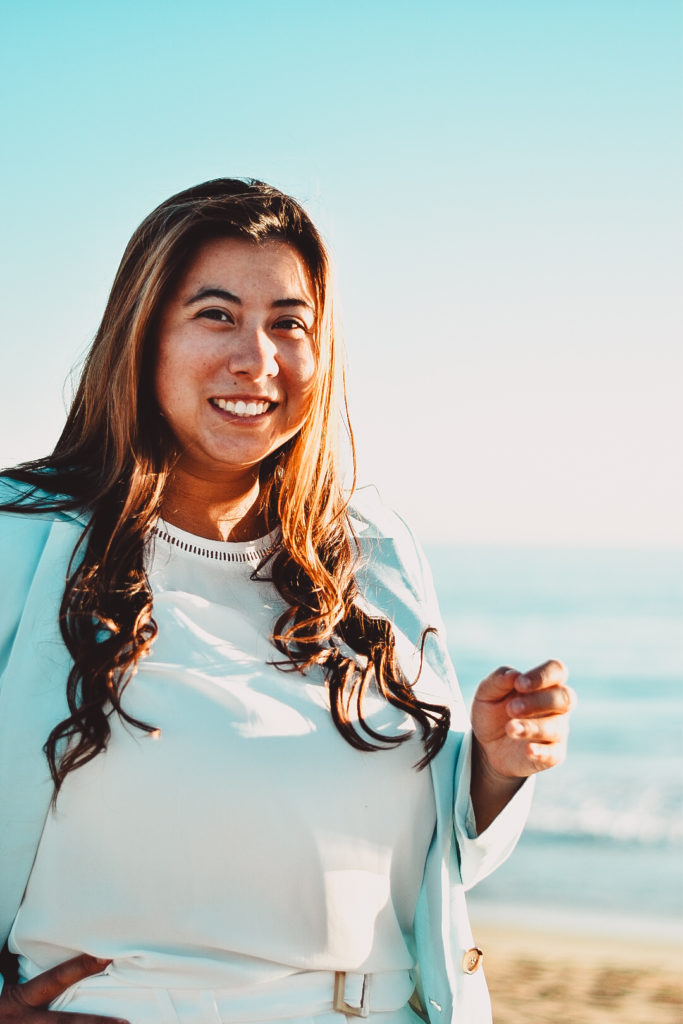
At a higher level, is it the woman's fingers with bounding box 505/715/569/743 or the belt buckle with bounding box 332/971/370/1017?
the woman's fingers with bounding box 505/715/569/743

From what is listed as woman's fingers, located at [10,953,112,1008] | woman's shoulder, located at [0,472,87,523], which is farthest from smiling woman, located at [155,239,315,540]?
woman's fingers, located at [10,953,112,1008]

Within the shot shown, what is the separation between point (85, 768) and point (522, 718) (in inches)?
33.5

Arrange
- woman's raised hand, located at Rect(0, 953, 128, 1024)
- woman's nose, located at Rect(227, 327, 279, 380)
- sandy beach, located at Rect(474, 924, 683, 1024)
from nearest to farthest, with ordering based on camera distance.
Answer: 1. woman's raised hand, located at Rect(0, 953, 128, 1024)
2. woman's nose, located at Rect(227, 327, 279, 380)
3. sandy beach, located at Rect(474, 924, 683, 1024)

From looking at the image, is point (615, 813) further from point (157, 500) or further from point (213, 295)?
point (213, 295)

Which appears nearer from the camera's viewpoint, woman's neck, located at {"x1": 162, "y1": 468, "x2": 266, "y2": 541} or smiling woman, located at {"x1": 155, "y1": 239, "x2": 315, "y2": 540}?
smiling woman, located at {"x1": 155, "y1": 239, "x2": 315, "y2": 540}

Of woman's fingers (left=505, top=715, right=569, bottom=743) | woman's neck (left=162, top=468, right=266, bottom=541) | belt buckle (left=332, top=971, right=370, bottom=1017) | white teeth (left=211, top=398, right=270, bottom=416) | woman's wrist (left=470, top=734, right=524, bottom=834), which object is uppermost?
white teeth (left=211, top=398, right=270, bottom=416)

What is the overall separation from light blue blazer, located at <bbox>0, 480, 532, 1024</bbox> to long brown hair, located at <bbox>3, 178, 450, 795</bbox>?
4 centimetres

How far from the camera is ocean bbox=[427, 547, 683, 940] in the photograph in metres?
9.04

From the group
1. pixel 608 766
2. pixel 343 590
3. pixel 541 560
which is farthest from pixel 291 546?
pixel 541 560

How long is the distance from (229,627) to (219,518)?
386 millimetres

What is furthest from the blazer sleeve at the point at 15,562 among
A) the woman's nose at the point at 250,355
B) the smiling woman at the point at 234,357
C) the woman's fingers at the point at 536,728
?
the woman's fingers at the point at 536,728

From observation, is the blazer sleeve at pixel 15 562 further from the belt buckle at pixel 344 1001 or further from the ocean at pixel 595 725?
the ocean at pixel 595 725

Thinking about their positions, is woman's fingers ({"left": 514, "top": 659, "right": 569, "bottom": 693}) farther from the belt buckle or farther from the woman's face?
the woman's face

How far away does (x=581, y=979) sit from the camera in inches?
255
